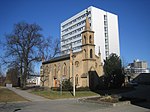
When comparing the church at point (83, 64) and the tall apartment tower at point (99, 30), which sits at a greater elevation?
the tall apartment tower at point (99, 30)

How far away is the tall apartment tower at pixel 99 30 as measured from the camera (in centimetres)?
10162

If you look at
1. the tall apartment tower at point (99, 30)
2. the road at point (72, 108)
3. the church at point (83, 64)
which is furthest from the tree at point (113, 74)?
the tall apartment tower at point (99, 30)

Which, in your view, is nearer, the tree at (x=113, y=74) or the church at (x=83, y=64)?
the church at (x=83, y=64)

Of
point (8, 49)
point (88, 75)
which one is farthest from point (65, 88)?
point (8, 49)

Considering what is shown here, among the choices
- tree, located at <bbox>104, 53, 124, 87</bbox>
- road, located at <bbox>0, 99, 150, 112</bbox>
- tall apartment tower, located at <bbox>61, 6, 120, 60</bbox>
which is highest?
tall apartment tower, located at <bbox>61, 6, 120, 60</bbox>

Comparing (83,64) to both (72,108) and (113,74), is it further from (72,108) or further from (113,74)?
(72,108)

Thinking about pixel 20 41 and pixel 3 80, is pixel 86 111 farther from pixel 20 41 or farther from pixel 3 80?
pixel 3 80

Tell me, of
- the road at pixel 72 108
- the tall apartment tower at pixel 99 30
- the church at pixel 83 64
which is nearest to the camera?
the road at pixel 72 108

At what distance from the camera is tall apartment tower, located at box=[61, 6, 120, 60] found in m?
102

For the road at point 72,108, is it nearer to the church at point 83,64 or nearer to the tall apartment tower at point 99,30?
the church at point 83,64

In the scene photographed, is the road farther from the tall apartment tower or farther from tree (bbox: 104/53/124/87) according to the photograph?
the tall apartment tower

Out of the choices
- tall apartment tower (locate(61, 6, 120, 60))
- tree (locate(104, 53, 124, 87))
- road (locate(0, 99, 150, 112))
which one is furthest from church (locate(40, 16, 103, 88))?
tall apartment tower (locate(61, 6, 120, 60))

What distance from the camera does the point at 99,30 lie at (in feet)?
342

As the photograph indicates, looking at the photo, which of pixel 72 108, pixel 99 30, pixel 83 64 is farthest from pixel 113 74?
pixel 99 30
